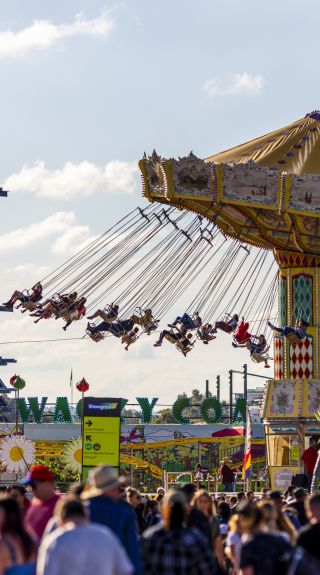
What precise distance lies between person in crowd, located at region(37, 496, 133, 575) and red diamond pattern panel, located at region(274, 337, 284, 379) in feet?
101

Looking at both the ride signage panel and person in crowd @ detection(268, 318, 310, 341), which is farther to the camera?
person in crowd @ detection(268, 318, 310, 341)

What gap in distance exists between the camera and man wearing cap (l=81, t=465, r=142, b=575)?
11.7 metres

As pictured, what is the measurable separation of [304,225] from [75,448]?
29.2 ft

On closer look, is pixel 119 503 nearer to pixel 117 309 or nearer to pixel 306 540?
pixel 306 540

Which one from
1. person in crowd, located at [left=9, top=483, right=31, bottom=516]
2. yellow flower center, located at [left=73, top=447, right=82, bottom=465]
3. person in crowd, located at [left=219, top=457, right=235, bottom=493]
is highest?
yellow flower center, located at [left=73, top=447, right=82, bottom=465]

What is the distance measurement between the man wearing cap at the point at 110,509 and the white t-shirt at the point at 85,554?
2129 millimetres

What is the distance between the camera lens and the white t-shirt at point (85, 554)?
30.8ft

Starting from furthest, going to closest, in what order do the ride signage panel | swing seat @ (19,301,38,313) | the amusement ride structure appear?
swing seat @ (19,301,38,313), the amusement ride structure, the ride signage panel

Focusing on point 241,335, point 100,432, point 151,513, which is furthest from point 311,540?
point 241,335

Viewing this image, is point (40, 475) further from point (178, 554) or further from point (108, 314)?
point (108, 314)

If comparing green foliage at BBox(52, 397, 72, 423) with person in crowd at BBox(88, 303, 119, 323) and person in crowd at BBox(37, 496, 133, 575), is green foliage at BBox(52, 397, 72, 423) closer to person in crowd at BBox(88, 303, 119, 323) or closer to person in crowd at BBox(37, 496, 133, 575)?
person in crowd at BBox(88, 303, 119, 323)

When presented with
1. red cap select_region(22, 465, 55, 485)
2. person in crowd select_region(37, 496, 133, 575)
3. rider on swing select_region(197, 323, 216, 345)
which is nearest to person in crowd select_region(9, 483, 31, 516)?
red cap select_region(22, 465, 55, 485)

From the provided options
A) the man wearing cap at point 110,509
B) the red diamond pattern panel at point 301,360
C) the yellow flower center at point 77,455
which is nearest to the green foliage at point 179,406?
the red diamond pattern panel at point 301,360

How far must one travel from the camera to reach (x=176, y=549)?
1058cm
